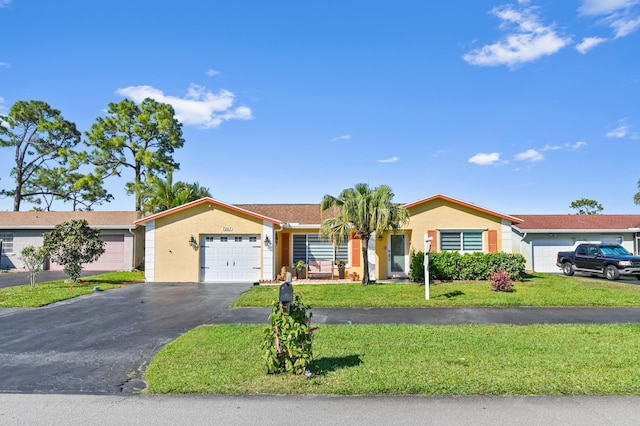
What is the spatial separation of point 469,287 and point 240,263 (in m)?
10.00

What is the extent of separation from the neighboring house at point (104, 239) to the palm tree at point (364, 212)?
14.4 m

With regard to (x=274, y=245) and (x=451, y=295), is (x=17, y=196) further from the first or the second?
(x=451, y=295)

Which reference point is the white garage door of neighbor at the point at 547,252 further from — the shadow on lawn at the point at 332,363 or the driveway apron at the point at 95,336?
the shadow on lawn at the point at 332,363

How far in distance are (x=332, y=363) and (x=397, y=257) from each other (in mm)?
13853

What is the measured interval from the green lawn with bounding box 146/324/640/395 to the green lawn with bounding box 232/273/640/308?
11.5 feet

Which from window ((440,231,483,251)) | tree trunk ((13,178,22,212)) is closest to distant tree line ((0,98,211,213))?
tree trunk ((13,178,22,212))

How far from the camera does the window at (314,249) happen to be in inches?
795

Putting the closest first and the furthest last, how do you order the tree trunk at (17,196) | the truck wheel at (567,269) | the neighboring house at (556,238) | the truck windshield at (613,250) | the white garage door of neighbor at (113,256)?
the truck windshield at (613,250)
the truck wheel at (567,269)
the neighboring house at (556,238)
the white garage door of neighbor at (113,256)
the tree trunk at (17,196)

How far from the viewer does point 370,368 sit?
240 inches

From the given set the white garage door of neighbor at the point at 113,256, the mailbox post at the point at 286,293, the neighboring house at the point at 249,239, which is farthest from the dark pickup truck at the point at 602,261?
the white garage door of neighbor at the point at 113,256

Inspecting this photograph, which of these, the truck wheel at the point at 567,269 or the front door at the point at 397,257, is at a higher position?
the front door at the point at 397,257

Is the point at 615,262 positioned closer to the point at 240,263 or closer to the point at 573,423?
the point at 240,263

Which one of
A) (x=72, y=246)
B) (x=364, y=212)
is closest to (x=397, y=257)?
(x=364, y=212)

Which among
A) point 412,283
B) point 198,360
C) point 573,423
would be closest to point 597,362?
point 573,423
